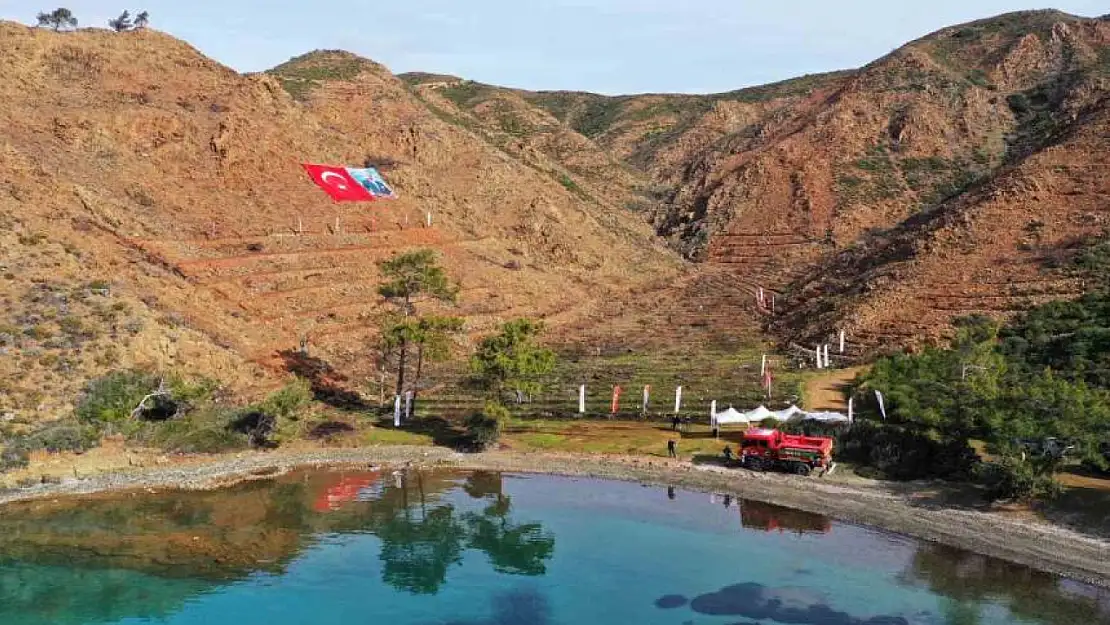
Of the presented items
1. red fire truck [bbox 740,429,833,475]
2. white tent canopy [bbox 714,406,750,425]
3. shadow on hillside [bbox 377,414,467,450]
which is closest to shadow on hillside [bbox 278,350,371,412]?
shadow on hillside [bbox 377,414,467,450]

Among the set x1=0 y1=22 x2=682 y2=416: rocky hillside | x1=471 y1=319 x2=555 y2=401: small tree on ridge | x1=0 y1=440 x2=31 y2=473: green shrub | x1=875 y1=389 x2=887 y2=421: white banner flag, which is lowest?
x1=0 y1=440 x2=31 y2=473: green shrub

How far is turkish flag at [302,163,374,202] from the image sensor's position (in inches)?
2822

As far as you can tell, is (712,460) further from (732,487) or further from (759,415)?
(759,415)

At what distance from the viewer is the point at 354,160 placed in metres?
78.4

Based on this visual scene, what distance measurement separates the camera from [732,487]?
36.3 m

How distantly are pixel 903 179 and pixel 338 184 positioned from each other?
59.4 metres

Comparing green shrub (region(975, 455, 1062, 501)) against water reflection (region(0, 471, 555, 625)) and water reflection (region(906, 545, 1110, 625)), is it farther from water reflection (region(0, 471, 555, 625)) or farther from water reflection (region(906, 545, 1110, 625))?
water reflection (region(0, 471, 555, 625))

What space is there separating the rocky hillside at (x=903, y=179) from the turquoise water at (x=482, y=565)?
27.5m

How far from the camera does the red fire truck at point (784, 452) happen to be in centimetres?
3675

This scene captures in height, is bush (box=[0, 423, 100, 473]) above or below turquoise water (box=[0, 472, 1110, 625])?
above

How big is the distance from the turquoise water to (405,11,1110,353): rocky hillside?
2754 cm

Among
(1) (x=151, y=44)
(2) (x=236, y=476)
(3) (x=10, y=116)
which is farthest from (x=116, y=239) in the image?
(1) (x=151, y=44)

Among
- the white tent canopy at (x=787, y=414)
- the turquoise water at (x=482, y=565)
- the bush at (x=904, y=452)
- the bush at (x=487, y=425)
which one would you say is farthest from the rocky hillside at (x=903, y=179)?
the turquoise water at (x=482, y=565)

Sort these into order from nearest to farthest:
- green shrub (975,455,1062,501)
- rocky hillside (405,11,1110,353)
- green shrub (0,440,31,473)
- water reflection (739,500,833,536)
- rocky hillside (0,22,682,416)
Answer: green shrub (975,455,1062,501) → water reflection (739,500,833,536) → green shrub (0,440,31,473) → rocky hillside (0,22,682,416) → rocky hillside (405,11,1110,353)
